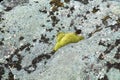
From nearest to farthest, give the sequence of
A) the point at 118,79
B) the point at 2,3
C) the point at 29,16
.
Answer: the point at 118,79 < the point at 29,16 < the point at 2,3

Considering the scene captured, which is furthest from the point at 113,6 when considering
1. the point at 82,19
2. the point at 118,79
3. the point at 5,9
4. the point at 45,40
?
the point at 5,9

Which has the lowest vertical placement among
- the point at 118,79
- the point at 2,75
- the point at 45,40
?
the point at 2,75

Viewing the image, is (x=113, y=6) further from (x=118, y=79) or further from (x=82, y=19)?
(x=118, y=79)

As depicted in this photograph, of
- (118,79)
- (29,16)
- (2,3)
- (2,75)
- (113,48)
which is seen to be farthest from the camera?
(2,3)

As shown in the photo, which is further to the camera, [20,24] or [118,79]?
[20,24]

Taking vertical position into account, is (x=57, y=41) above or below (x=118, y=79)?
below

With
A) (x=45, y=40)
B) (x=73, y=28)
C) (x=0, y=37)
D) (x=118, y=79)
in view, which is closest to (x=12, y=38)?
(x=0, y=37)

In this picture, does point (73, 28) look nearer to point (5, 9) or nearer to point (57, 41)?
point (57, 41)
